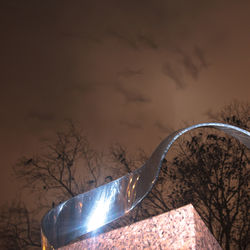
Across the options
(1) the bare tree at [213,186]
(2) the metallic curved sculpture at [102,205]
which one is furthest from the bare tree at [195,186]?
(2) the metallic curved sculpture at [102,205]

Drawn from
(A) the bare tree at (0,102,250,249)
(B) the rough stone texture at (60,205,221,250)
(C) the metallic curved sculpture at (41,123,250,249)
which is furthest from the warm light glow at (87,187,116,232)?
(A) the bare tree at (0,102,250,249)

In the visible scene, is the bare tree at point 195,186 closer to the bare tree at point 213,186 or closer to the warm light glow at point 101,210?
the bare tree at point 213,186

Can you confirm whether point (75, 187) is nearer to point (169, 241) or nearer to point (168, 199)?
point (168, 199)

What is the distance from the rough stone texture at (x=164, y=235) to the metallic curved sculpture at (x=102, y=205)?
162 mm

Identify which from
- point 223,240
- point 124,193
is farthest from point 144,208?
point 124,193

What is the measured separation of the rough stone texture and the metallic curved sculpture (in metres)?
0.16

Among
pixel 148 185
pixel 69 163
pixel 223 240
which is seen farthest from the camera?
pixel 69 163

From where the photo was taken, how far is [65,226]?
142 cm

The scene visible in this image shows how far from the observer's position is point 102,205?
4.72 feet

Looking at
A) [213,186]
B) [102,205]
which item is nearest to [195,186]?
[213,186]

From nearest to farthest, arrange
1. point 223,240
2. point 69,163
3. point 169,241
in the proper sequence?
point 169,241
point 223,240
point 69,163

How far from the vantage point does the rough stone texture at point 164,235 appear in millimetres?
1057

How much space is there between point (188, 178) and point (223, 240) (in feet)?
1.88

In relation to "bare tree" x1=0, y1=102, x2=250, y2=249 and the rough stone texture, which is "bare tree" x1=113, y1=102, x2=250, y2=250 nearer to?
"bare tree" x1=0, y1=102, x2=250, y2=249
